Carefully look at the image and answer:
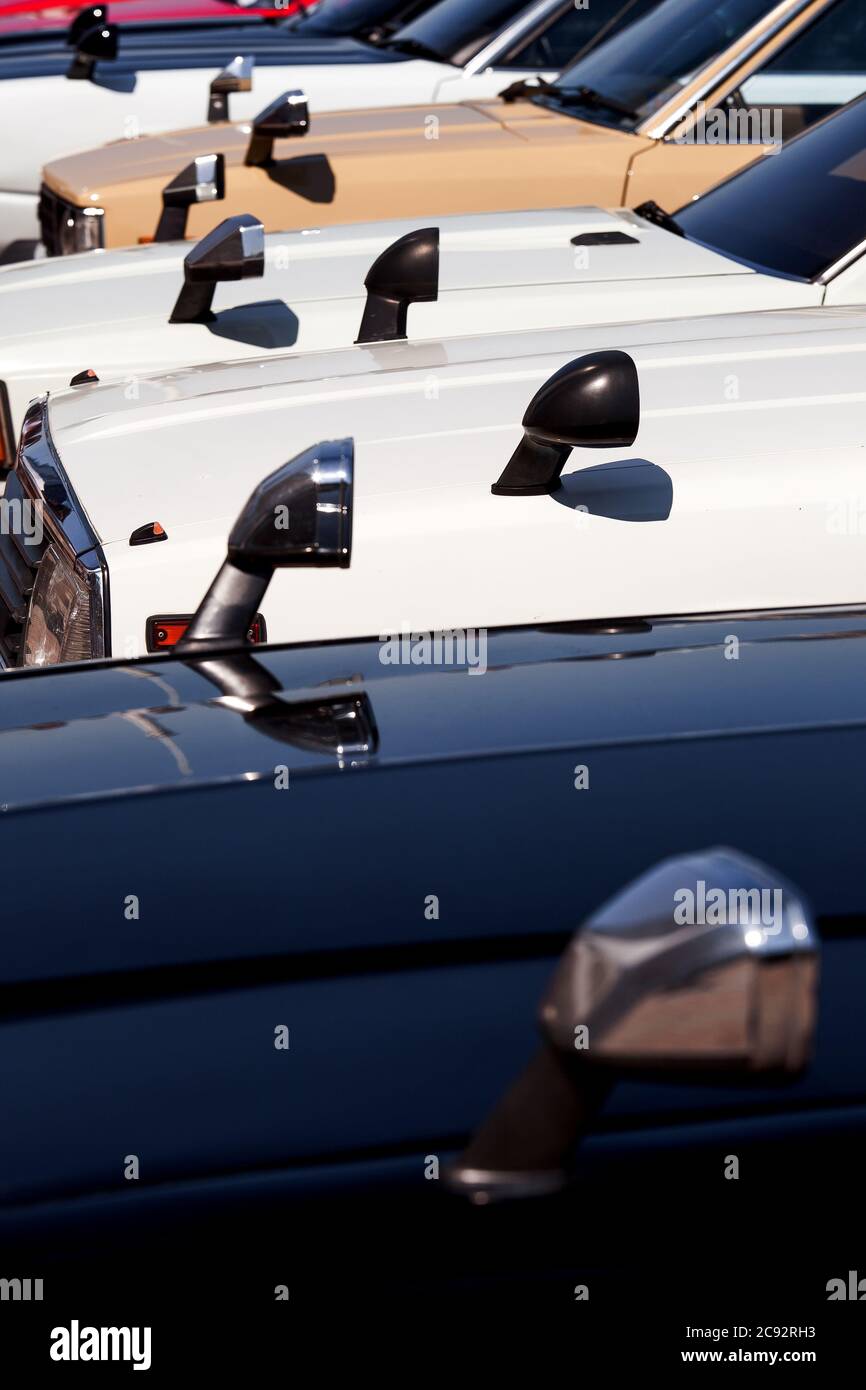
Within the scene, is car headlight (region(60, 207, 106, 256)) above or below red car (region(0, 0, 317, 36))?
below

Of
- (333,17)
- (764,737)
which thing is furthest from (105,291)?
(333,17)

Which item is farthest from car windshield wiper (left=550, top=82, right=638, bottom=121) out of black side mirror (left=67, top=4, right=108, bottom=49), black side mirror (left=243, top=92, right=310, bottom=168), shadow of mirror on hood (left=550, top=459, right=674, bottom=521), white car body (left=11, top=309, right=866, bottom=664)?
shadow of mirror on hood (left=550, top=459, right=674, bottom=521)

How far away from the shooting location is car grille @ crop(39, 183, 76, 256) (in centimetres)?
602

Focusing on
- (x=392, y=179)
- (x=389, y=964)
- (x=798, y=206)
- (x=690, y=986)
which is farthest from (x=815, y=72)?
(x=690, y=986)

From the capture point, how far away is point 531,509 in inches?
114

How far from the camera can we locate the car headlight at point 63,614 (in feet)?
9.98

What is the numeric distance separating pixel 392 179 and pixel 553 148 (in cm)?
54

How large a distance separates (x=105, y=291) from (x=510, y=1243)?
3.81 m

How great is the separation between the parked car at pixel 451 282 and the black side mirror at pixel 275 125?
1.11 metres

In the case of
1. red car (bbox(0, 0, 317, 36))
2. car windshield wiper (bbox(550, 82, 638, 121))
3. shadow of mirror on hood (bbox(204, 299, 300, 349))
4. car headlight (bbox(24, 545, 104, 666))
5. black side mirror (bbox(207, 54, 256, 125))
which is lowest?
car headlight (bbox(24, 545, 104, 666))

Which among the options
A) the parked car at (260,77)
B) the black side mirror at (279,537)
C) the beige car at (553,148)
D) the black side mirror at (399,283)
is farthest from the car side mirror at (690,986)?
the parked car at (260,77)

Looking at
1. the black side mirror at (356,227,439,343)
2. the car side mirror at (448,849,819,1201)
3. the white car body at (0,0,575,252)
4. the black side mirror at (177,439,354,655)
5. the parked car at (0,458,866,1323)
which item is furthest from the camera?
the white car body at (0,0,575,252)

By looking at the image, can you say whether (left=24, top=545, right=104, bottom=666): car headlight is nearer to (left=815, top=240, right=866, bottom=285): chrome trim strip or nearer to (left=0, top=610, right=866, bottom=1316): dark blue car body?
(left=0, top=610, right=866, bottom=1316): dark blue car body

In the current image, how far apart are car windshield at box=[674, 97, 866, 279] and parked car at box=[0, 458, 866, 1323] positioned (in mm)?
2511
